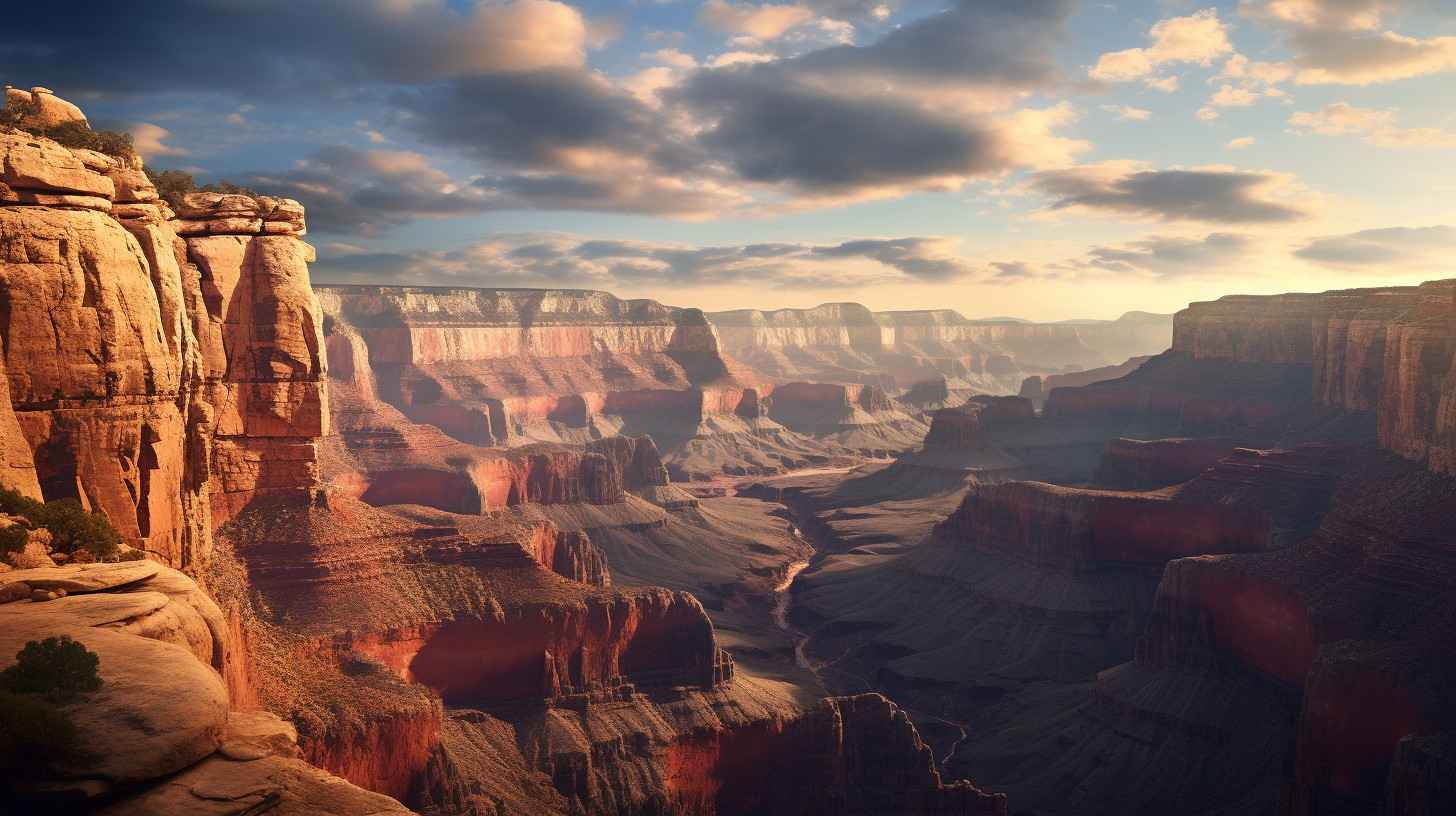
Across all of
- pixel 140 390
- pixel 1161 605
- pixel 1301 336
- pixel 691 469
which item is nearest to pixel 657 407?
pixel 691 469

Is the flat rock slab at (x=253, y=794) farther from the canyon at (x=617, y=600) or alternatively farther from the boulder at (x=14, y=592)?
the boulder at (x=14, y=592)

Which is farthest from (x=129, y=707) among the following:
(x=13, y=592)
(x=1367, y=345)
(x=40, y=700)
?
(x=1367, y=345)

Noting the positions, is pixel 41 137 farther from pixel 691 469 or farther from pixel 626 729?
pixel 691 469

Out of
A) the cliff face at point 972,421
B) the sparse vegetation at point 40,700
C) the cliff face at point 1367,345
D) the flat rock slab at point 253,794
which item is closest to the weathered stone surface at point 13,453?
the sparse vegetation at point 40,700

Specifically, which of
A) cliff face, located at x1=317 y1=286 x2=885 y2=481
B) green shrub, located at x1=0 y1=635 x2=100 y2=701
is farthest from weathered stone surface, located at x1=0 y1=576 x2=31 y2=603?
cliff face, located at x1=317 y1=286 x2=885 y2=481

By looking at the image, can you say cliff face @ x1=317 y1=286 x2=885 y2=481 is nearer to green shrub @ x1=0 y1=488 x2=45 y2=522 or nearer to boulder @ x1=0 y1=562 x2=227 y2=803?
green shrub @ x1=0 y1=488 x2=45 y2=522

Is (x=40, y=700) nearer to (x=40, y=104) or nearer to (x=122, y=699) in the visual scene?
(x=122, y=699)

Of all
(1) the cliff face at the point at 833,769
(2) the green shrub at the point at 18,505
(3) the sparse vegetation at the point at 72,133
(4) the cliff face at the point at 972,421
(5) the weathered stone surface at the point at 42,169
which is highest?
(3) the sparse vegetation at the point at 72,133
